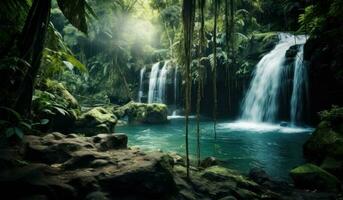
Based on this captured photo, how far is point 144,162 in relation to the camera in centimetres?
362

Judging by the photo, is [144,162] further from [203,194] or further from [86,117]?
[86,117]

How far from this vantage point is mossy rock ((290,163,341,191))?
529cm

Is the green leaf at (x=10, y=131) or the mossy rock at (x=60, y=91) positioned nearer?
the green leaf at (x=10, y=131)

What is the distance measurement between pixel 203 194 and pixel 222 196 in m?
0.28

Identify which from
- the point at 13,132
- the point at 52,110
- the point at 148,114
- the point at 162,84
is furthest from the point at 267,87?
the point at 13,132

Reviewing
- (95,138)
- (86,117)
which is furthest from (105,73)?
(95,138)

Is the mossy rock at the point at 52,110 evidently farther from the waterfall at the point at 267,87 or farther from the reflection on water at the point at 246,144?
the waterfall at the point at 267,87

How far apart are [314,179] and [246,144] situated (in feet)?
14.8

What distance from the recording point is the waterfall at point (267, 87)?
14.5 metres

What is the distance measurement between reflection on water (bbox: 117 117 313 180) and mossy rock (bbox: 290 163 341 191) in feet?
2.02

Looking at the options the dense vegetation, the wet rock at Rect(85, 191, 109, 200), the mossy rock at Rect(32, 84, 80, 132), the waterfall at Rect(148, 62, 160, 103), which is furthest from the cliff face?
the waterfall at Rect(148, 62, 160, 103)

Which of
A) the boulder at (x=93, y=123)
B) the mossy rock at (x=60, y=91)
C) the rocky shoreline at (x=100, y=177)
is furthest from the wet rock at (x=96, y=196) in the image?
the boulder at (x=93, y=123)

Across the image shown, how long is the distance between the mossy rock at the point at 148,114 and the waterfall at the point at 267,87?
4.58 m

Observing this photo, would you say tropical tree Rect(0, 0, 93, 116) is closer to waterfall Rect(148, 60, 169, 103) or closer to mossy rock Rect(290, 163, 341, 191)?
mossy rock Rect(290, 163, 341, 191)
